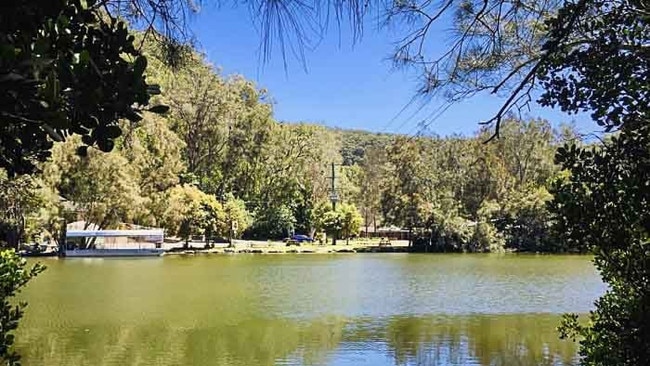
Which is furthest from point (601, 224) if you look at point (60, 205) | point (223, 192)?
point (223, 192)

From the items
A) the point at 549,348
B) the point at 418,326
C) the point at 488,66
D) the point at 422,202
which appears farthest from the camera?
the point at 422,202

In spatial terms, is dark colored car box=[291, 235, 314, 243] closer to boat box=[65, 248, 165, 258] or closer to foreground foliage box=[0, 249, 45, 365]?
boat box=[65, 248, 165, 258]

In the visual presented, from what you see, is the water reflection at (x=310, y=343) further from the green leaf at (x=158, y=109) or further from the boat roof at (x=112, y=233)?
the boat roof at (x=112, y=233)

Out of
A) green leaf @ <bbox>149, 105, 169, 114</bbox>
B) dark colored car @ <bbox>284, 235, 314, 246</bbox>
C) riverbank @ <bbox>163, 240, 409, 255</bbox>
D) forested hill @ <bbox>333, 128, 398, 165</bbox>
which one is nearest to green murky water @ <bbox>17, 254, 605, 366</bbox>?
green leaf @ <bbox>149, 105, 169, 114</bbox>

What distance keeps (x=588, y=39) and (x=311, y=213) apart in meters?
33.2

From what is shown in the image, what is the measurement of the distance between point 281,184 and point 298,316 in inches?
956

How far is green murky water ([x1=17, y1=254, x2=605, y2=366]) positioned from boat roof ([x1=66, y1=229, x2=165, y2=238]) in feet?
18.3

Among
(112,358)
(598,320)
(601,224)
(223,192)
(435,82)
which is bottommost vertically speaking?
(112,358)

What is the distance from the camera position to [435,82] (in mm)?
2514

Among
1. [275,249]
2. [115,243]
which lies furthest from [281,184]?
[115,243]

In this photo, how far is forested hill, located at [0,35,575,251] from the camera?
85.3ft

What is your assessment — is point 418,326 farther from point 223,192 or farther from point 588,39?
point 223,192

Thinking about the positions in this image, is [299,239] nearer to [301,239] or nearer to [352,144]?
[301,239]

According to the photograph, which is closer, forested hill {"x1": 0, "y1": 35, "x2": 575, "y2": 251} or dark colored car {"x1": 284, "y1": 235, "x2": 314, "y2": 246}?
forested hill {"x1": 0, "y1": 35, "x2": 575, "y2": 251}
